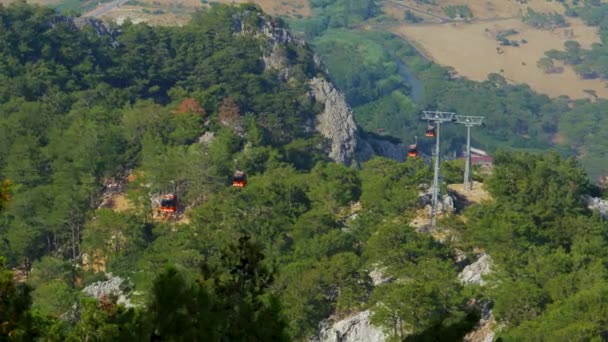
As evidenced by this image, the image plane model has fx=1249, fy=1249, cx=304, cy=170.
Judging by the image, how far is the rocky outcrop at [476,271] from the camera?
63.4 meters

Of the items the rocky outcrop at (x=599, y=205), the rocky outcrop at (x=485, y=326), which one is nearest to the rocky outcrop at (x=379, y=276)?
the rocky outcrop at (x=485, y=326)

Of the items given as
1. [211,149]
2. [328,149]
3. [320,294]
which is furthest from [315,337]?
[328,149]

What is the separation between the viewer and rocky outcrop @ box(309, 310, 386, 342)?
5994 centimetres

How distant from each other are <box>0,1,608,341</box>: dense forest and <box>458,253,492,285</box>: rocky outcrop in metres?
0.74

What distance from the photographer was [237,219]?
230ft

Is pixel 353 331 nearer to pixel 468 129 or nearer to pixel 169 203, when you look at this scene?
pixel 169 203

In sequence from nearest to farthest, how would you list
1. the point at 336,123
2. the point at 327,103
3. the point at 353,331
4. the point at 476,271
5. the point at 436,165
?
1. the point at 353,331
2. the point at 476,271
3. the point at 436,165
4. the point at 336,123
5. the point at 327,103

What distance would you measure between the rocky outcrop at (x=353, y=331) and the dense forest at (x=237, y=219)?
656 millimetres

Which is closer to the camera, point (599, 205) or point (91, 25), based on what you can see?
point (599, 205)

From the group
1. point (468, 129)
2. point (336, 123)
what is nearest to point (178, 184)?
point (468, 129)

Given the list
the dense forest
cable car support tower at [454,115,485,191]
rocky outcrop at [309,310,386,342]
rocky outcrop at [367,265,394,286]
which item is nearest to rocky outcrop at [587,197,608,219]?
the dense forest

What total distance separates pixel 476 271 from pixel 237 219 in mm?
14090

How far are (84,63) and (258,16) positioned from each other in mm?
21366

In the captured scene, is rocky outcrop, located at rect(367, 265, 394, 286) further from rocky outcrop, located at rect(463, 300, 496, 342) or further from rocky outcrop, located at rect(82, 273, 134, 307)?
rocky outcrop, located at rect(82, 273, 134, 307)
